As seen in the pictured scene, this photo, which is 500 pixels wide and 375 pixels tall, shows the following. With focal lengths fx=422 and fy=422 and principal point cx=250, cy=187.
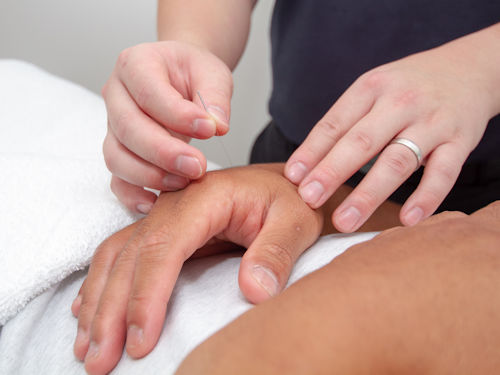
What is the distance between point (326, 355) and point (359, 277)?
89 mm

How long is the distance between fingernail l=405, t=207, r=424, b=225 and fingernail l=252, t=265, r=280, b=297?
0.80ft

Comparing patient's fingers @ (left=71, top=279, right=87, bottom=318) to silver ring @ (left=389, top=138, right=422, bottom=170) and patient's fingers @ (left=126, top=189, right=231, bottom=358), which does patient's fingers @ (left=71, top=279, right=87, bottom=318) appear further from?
silver ring @ (left=389, top=138, right=422, bottom=170)

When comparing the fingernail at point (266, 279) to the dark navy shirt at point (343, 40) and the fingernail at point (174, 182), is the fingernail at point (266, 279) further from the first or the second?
the dark navy shirt at point (343, 40)

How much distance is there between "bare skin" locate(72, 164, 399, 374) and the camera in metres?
0.48

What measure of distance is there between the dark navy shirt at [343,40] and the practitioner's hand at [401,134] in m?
0.25

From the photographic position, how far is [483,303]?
0.40 metres

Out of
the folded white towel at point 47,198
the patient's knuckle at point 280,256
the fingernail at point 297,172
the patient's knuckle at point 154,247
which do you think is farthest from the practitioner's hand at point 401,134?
the folded white towel at point 47,198

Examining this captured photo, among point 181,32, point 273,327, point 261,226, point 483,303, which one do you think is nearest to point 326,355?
point 273,327

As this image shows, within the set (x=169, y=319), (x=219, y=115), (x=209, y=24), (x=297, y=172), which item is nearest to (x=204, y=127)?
(x=219, y=115)

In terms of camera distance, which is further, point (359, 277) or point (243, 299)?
point (243, 299)

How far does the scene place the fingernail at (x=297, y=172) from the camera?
0.68 metres

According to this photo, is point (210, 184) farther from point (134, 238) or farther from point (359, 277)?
point (359, 277)

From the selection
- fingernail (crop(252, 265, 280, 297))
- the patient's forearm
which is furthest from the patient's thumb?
the patient's forearm

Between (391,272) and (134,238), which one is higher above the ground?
(391,272)
